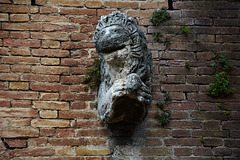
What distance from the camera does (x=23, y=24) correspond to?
3141mm

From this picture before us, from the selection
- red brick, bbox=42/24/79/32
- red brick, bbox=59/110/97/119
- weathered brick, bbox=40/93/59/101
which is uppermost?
red brick, bbox=42/24/79/32

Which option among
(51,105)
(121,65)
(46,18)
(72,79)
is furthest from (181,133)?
(46,18)

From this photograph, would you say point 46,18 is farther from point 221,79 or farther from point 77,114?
point 221,79

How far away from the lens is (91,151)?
288 centimetres

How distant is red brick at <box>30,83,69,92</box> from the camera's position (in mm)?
3002

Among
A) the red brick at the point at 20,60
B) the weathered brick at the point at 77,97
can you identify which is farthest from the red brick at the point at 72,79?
the red brick at the point at 20,60

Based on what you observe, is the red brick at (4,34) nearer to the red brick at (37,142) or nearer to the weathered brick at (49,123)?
the weathered brick at (49,123)

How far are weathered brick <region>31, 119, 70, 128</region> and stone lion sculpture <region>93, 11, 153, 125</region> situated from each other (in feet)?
1.64

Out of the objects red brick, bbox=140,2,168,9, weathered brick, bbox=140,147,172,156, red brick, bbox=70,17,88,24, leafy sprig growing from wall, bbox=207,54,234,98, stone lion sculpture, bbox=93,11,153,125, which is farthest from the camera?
red brick, bbox=140,2,168,9

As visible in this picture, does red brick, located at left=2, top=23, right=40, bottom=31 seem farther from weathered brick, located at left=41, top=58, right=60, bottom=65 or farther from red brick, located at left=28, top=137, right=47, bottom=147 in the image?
red brick, located at left=28, top=137, right=47, bottom=147

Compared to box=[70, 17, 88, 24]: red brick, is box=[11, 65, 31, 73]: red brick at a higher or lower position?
lower

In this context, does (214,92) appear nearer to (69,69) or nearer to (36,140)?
(69,69)

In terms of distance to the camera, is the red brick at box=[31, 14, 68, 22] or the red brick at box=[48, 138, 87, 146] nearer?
the red brick at box=[48, 138, 87, 146]

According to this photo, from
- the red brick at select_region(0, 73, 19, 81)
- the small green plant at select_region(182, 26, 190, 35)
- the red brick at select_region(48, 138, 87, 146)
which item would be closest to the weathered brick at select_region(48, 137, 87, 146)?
the red brick at select_region(48, 138, 87, 146)
